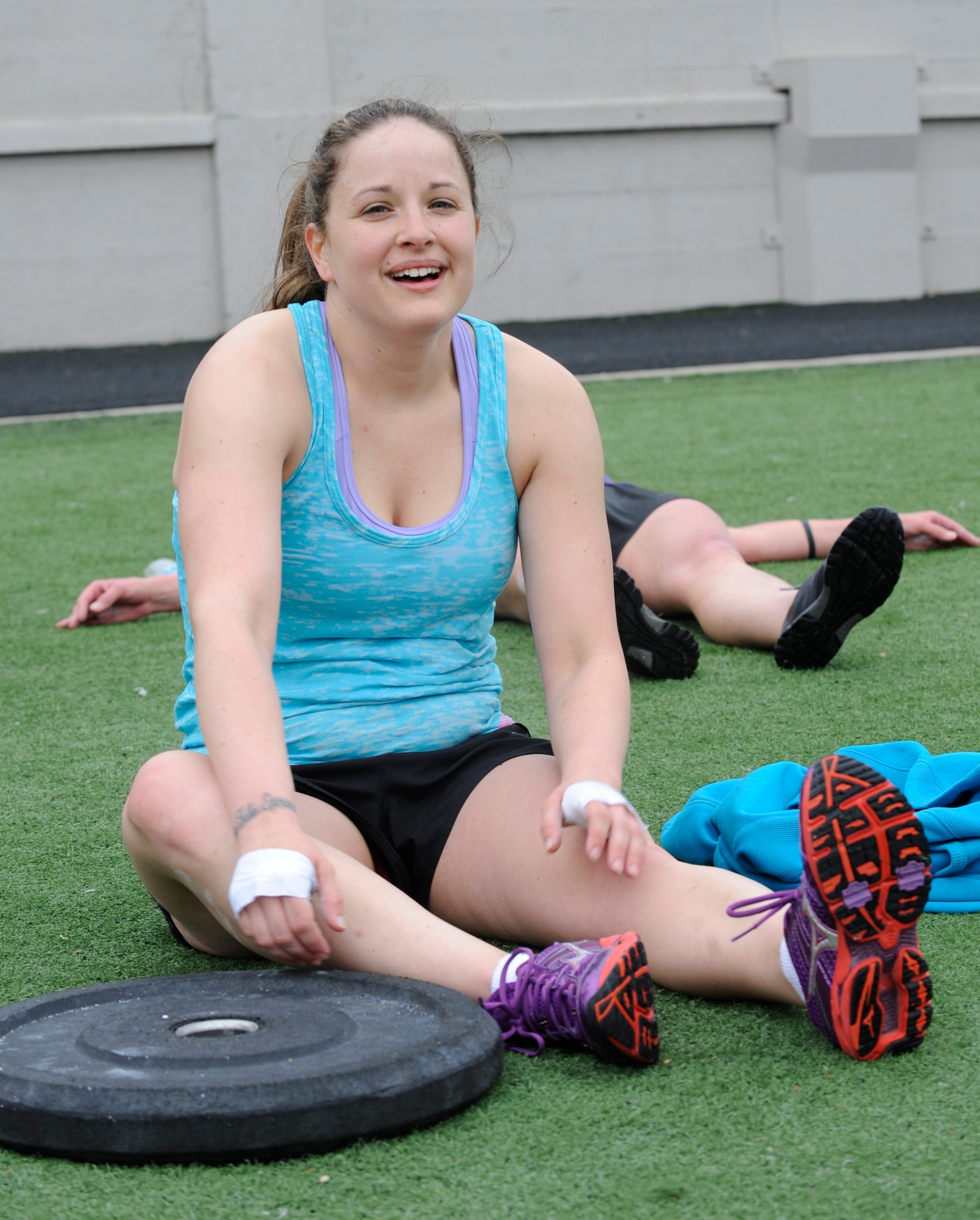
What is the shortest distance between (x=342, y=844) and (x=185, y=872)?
195mm

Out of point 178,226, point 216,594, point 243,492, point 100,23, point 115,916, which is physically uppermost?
point 100,23

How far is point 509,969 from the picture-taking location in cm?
154

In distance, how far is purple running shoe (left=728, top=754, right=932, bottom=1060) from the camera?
137 centimetres

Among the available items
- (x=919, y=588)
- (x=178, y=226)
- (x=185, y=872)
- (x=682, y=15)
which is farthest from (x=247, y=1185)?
(x=682, y=15)

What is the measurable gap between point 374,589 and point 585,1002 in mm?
634

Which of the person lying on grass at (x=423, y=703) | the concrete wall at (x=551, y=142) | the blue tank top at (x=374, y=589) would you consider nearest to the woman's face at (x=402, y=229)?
the person lying on grass at (x=423, y=703)

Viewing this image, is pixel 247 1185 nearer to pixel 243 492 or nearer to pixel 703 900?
pixel 703 900

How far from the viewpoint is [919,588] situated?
3703 mm

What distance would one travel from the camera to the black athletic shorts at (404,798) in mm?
1811

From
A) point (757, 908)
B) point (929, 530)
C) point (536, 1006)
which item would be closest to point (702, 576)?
point (929, 530)

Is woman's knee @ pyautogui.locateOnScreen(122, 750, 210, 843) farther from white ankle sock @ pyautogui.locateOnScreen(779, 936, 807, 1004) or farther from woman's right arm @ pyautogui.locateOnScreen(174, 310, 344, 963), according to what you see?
white ankle sock @ pyautogui.locateOnScreen(779, 936, 807, 1004)

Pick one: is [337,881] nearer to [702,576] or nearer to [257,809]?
[257,809]

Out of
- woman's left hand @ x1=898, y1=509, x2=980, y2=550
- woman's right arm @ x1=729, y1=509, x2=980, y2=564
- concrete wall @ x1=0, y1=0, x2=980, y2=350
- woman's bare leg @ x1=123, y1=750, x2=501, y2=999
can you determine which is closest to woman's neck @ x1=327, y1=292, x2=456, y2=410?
woman's bare leg @ x1=123, y1=750, x2=501, y2=999

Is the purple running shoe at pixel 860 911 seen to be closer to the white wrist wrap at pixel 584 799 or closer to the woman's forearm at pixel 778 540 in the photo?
the white wrist wrap at pixel 584 799
